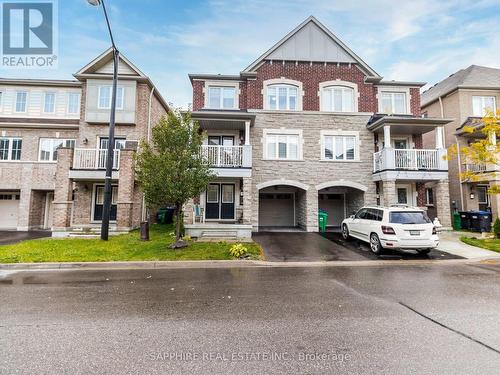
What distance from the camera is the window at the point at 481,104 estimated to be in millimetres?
20328

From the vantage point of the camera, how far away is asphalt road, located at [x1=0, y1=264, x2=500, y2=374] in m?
3.34

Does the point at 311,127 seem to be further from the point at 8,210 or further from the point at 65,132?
the point at 8,210

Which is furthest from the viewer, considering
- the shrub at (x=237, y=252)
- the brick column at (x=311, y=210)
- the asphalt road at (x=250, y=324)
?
Answer: the brick column at (x=311, y=210)

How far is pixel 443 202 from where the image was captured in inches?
615

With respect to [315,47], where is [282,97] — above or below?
below

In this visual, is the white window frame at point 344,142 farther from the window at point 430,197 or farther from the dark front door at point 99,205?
the dark front door at point 99,205

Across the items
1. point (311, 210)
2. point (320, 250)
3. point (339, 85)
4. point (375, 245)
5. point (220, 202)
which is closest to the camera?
point (375, 245)

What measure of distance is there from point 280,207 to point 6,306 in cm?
1489

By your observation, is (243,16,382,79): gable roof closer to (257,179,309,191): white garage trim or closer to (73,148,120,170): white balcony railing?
(257,179,309,191): white garage trim

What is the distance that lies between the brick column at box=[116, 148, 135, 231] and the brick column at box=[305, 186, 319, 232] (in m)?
10.1

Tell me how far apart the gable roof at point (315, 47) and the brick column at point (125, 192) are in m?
11.2

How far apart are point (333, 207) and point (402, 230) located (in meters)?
8.86

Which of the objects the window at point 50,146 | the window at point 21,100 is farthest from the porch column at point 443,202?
the window at point 21,100

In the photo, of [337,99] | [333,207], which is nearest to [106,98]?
[337,99]
